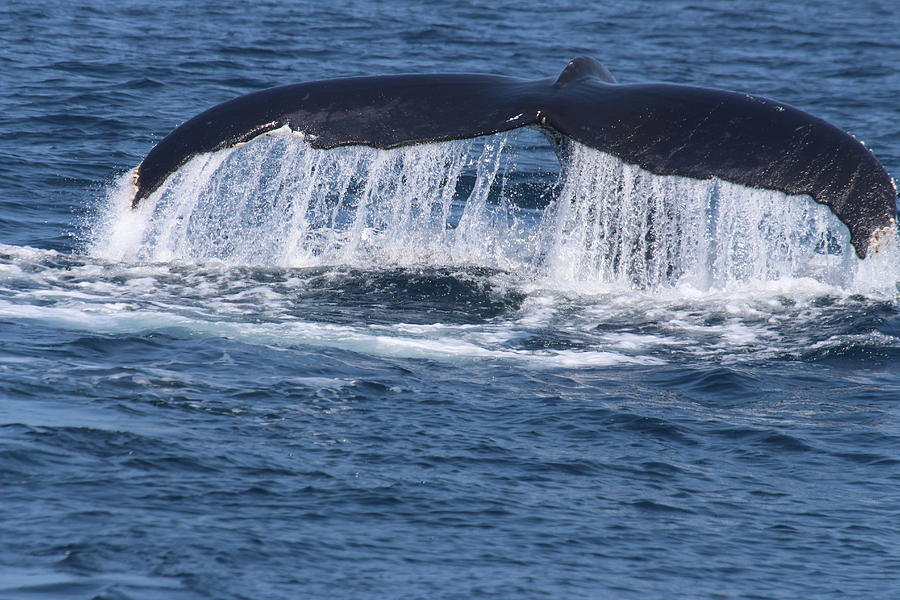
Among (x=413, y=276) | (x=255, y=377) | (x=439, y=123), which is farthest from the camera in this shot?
(x=413, y=276)

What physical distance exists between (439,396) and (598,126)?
206 cm

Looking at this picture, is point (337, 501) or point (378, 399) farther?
point (378, 399)

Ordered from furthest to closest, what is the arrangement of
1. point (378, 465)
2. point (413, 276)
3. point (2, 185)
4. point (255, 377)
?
1. point (2, 185)
2. point (413, 276)
3. point (255, 377)
4. point (378, 465)

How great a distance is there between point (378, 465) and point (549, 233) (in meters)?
5.30

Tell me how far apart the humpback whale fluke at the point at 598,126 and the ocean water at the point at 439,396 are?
236mm

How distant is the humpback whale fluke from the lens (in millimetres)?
8422

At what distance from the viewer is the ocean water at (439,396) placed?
20.3 feet

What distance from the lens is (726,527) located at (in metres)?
6.69

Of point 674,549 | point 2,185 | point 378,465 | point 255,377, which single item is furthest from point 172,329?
point 2,185

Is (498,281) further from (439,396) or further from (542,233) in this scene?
(439,396)

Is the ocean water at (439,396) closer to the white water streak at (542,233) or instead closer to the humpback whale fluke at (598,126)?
the white water streak at (542,233)

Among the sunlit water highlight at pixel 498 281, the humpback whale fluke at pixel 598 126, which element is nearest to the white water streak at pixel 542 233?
the sunlit water highlight at pixel 498 281

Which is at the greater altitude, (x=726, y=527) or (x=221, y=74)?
(x=221, y=74)

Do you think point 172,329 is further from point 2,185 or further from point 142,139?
point 142,139
